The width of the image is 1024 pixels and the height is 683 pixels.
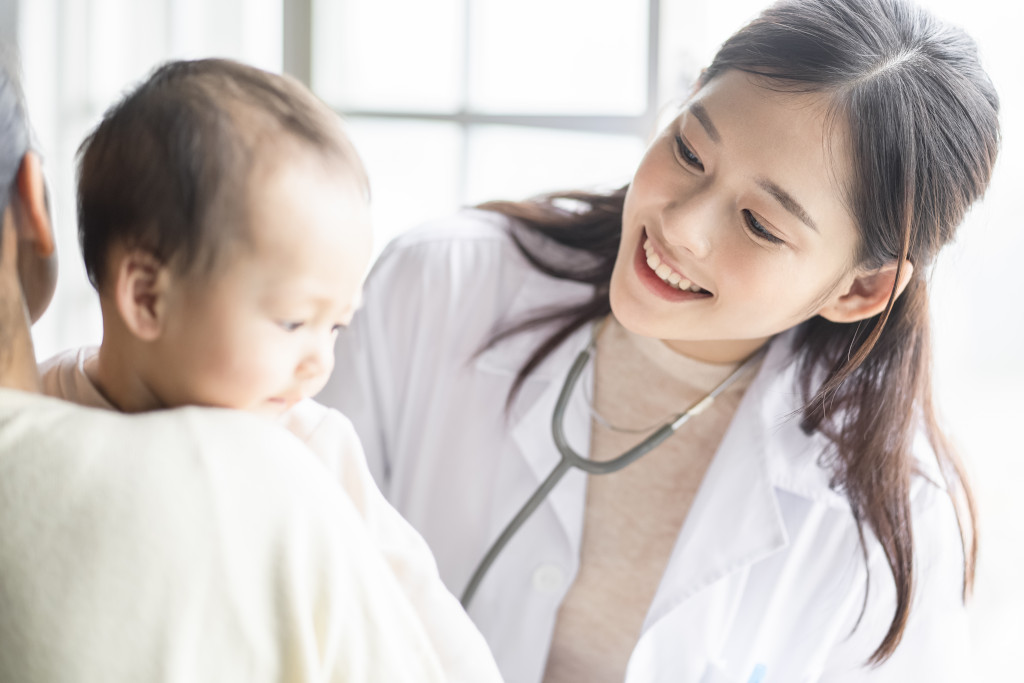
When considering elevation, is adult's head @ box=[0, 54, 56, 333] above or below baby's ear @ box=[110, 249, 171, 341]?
above

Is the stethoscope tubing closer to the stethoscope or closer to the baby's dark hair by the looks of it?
the stethoscope

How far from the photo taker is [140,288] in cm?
52

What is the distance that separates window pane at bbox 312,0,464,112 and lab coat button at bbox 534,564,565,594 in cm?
138

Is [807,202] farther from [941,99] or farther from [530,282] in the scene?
[530,282]

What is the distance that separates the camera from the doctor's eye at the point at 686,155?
880 millimetres

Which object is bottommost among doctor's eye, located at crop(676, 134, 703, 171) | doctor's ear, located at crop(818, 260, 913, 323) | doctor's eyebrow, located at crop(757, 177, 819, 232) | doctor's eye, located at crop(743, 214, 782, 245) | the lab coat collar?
the lab coat collar

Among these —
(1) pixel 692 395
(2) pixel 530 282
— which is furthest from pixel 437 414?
(1) pixel 692 395

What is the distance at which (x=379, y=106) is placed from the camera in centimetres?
227

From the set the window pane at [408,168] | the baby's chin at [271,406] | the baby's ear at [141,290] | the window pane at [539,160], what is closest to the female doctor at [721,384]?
the baby's chin at [271,406]

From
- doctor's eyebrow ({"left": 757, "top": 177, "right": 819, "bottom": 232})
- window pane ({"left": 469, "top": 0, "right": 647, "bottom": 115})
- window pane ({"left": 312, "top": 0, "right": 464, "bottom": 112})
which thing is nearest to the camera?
doctor's eyebrow ({"left": 757, "top": 177, "right": 819, "bottom": 232})

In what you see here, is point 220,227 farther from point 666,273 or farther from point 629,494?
point 629,494

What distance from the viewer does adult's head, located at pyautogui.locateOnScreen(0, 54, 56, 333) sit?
1.59ft

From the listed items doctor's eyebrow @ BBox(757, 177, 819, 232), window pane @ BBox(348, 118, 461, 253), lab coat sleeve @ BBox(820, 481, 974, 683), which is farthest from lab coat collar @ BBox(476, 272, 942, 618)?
window pane @ BBox(348, 118, 461, 253)

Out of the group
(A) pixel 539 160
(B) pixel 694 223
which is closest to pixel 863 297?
(B) pixel 694 223
